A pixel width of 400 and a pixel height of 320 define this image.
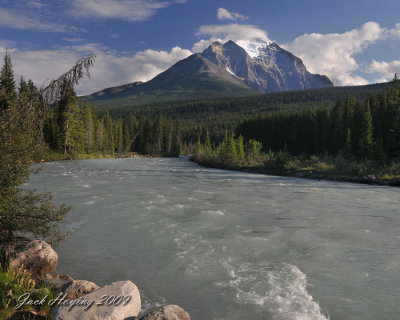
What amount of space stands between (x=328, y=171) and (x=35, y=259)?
3696cm

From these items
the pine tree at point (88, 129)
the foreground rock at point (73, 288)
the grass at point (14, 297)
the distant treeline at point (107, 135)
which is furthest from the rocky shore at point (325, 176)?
the pine tree at point (88, 129)

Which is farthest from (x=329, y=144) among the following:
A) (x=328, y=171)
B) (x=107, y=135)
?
(x=107, y=135)

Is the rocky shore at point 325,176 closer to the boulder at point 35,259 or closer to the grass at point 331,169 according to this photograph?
the grass at point 331,169

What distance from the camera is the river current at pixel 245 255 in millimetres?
7160

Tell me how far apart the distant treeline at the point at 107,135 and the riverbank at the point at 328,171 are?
39297 mm

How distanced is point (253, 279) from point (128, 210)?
10.1 meters

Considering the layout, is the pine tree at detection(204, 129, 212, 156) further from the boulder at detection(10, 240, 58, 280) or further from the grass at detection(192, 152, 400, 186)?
the boulder at detection(10, 240, 58, 280)

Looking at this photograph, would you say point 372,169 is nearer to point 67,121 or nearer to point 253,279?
point 253,279

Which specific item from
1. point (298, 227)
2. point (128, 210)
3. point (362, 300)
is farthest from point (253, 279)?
point (128, 210)

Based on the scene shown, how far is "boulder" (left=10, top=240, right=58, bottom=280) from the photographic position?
7711 mm

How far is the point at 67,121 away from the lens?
66.1 meters

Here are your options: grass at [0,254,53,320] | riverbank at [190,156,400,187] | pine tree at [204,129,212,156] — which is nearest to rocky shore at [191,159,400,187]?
riverbank at [190,156,400,187]

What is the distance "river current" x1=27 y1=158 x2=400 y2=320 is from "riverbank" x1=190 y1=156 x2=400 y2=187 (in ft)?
45.7

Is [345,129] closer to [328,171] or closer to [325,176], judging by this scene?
[328,171]
